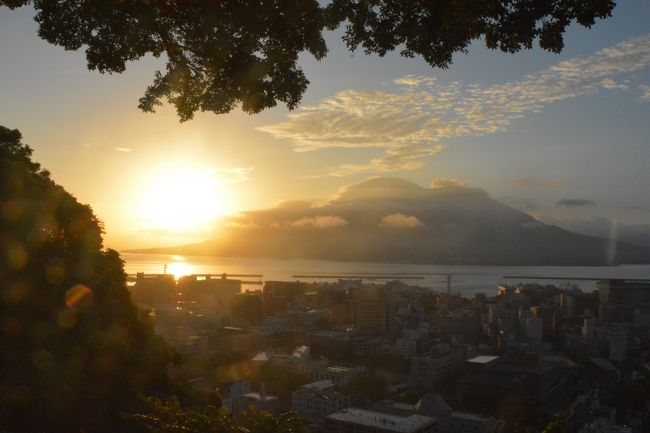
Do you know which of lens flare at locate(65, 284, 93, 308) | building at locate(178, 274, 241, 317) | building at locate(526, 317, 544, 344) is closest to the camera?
lens flare at locate(65, 284, 93, 308)

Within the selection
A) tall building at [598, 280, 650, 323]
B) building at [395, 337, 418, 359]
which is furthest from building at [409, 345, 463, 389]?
tall building at [598, 280, 650, 323]

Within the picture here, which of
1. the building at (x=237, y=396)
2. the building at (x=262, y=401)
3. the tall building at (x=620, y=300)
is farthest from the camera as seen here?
the tall building at (x=620, y=300)

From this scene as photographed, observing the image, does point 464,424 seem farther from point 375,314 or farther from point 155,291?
point 155,291

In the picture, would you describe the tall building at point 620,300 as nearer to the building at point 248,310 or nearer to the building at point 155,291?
the building at point 248,310

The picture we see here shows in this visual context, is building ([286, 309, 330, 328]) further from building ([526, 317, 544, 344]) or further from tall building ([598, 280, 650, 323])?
tall building ([598, 280, 650, 323])

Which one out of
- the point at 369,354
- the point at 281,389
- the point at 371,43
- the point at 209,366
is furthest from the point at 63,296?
the point at 369,354

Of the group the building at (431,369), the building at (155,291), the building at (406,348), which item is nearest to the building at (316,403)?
the building at (431,369)

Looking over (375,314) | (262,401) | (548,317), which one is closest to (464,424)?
(262,401)
